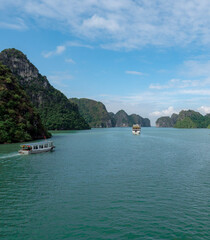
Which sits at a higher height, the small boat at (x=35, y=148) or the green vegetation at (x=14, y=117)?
the green vegetation at (x=14, y=117)

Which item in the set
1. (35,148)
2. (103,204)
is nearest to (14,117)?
(35,148)

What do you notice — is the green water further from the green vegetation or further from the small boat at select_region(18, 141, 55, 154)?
the green vegetation

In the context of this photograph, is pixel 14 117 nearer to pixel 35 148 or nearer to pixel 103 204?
pixel 35 148

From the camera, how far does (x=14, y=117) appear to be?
322ft

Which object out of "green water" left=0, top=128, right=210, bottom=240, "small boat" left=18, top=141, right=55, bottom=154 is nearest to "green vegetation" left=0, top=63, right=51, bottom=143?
"small boat" left=18, top=141, right=55, bottom=154

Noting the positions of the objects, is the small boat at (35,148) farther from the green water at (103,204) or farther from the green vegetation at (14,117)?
the green vegetation at (14,117)

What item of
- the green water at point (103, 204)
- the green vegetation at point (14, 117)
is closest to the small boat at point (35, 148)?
the green water at point (103, 204)

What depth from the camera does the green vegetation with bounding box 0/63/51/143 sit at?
91.5 meters

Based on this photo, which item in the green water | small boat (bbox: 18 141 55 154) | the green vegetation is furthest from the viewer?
the green vegetation

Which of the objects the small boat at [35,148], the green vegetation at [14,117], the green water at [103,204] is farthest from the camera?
the green vegetation at [14,117]

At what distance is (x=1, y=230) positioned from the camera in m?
18.2

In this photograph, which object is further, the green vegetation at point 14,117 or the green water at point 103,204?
the green vegetation at point 14,117

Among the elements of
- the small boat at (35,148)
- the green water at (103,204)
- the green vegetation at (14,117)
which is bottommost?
the green water at (103,204)

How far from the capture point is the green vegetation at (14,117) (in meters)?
91.5
